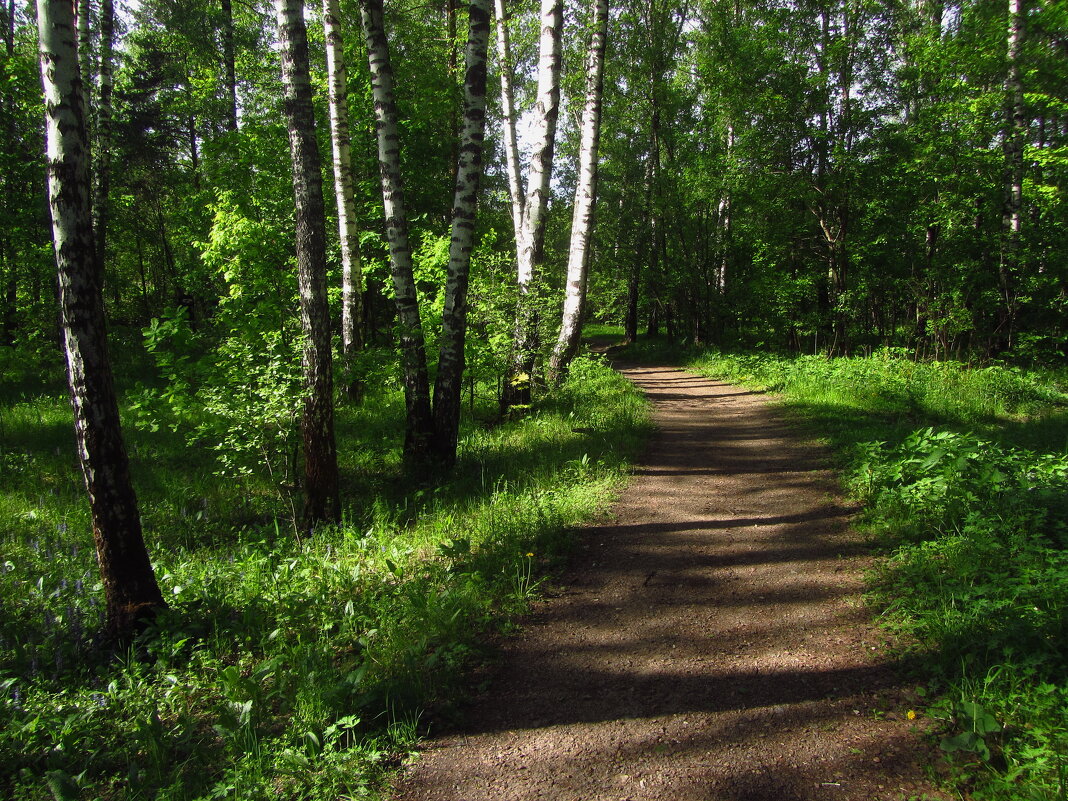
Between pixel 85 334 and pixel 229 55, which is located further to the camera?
pixel 229 55

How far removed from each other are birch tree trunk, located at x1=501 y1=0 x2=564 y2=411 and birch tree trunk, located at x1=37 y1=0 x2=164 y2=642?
6413 millimetres

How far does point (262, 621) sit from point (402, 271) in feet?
16.4

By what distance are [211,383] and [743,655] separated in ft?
18.1

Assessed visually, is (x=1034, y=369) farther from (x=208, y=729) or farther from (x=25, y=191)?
(x=25, y=191)

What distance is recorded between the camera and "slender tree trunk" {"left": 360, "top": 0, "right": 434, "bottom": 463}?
25.9ft

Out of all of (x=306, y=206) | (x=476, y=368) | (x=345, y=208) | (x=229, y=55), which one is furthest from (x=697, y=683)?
(x=229, y=55)

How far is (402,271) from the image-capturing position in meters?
7.95

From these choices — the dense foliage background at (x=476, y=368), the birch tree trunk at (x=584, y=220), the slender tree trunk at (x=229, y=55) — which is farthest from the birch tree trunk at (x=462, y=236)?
the slender tree trunk at (x=229, y=55)

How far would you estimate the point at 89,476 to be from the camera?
379cm

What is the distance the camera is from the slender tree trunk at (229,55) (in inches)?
671

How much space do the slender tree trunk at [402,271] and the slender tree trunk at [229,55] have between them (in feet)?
39.7

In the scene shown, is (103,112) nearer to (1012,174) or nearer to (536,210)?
(536,210)

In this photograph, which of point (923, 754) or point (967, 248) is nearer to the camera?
point (923, 754)

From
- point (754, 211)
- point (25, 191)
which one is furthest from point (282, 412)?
point (754, 211)
